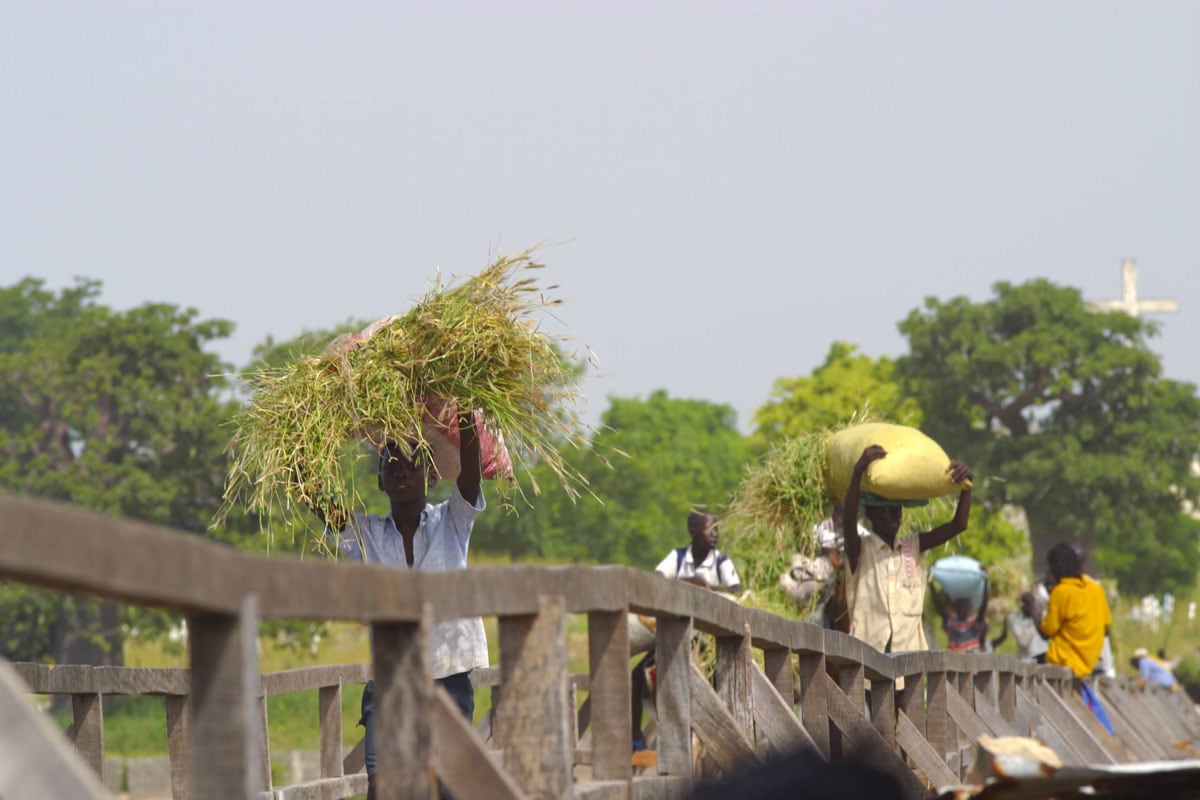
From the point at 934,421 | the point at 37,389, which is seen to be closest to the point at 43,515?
the point at 37,389

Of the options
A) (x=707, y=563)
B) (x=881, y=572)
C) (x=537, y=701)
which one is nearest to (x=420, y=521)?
(x=537, y=701)

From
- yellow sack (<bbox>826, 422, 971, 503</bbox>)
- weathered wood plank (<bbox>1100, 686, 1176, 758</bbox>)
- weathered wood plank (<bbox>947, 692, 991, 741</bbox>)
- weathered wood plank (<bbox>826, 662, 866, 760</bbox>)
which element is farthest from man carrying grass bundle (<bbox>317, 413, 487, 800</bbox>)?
weathered wood plank (<bbox>1100, 686, 1176, 758</bbox>)

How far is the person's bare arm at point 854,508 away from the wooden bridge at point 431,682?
0.57m

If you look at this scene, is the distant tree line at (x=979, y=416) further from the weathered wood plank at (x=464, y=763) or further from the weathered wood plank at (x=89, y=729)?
the weathered wood plank at (x=464, y=763)

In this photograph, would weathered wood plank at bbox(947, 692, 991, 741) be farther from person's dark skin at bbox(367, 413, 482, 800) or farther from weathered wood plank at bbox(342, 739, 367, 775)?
person's dark skin at bbox(367, 413, 482, 800)

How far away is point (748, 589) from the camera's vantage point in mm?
9359

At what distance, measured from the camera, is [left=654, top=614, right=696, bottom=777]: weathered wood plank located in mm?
4777

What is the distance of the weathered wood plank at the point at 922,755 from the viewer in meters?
6.95

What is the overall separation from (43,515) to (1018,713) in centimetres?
858

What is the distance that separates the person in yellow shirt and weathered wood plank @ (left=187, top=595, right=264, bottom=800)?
8.83m

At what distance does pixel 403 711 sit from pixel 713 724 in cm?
176

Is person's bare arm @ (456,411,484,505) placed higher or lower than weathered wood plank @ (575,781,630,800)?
higher

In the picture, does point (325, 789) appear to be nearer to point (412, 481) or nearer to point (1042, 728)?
point (412, 481)

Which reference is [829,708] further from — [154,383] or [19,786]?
[154,383]
